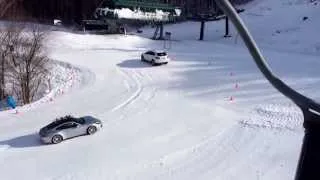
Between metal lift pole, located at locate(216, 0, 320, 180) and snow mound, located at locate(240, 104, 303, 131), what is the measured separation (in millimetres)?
24023

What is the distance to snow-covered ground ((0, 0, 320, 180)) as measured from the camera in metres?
20.9

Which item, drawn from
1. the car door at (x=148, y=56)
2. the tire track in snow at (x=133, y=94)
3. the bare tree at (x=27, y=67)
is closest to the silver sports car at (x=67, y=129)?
the tire track in snow at (x=133, y=94)

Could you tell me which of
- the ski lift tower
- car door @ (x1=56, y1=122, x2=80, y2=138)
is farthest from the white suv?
car door @ (x1=56, y1=122, x2=80, y2=138)

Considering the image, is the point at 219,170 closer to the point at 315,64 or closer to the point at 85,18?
A: the point at 315,64

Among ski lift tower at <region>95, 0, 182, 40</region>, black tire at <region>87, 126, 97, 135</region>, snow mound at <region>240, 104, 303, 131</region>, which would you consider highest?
ski lift tower at <region>95, 0, 182, 40</region>

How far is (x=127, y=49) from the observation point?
46250 mm

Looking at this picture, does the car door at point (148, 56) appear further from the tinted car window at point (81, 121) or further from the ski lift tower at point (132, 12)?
the tinted car window at point (81, 121)

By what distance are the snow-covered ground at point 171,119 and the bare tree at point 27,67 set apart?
3334 millimetres

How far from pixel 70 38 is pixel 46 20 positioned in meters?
10.3

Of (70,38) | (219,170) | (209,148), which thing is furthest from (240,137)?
(70,38)

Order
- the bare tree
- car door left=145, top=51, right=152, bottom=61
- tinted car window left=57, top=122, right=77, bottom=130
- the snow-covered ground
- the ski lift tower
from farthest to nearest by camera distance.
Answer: the ski lift tower, car door left=145, top=51, right=152, bottom=61, the bare tree, tinted car window left=57, top=122, right=77, bottom=130, the snow-covered ground

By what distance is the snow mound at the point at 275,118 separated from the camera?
25562mm

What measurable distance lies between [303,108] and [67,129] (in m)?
23.4

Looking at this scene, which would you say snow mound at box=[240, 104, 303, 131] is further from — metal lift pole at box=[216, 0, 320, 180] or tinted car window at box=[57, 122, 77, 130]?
metal lift pole at box=[216, 0, 320, 180]
